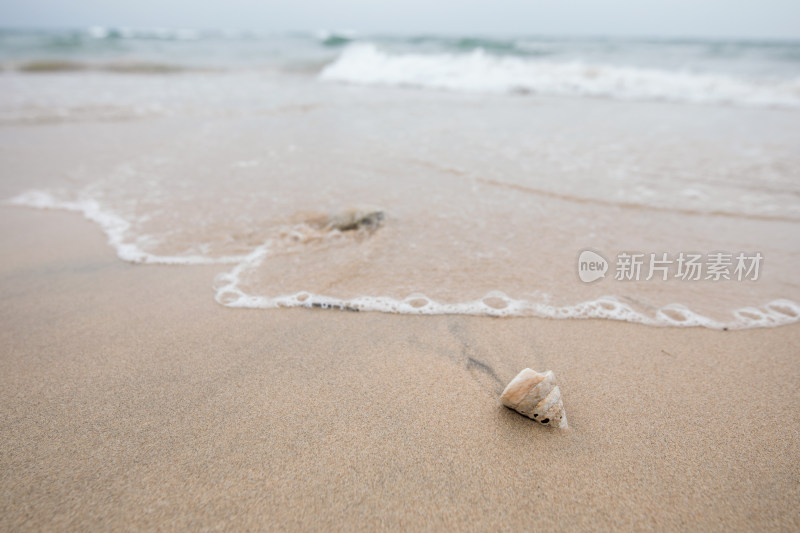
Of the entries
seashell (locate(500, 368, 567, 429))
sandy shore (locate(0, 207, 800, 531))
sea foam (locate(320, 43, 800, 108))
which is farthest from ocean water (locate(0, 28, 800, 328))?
sea foam (locate(320, 43, 800, 108))

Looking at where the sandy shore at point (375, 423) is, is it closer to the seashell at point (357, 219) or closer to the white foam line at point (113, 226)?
the white foam line at point (113, 226)

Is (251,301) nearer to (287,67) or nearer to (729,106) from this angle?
(729,106)

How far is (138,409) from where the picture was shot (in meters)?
1.67

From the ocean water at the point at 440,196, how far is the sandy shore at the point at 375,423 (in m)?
0.29

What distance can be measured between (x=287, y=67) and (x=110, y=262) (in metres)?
16.0

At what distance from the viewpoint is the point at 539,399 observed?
1554 mm

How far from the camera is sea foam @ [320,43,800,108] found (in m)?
10.8

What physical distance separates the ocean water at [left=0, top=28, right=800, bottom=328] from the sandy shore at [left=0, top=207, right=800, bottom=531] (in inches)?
11.6

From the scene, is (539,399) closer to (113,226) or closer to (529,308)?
(529,308)

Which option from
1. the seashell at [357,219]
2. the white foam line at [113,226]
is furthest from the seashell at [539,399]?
the white foam line at [113,226]

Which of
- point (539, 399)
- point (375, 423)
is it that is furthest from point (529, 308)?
point (375, 423)

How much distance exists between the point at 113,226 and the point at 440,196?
2.85 meters

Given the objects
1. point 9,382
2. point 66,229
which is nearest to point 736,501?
point 9,382

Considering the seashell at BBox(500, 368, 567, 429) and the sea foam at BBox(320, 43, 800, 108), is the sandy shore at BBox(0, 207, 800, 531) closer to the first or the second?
the seashell at BBox(500, 368, 567, 429)
